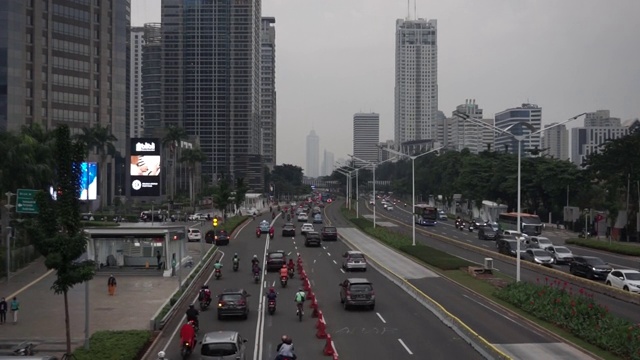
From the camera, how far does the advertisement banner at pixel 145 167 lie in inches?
2527

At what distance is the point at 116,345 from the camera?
25.2m

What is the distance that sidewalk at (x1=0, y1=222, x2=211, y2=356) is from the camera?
28.8 meters

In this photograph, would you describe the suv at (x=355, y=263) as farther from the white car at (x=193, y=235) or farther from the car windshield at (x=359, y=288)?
the white car at (x=193, y=235)

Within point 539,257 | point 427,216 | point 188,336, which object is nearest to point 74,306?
point 188,336

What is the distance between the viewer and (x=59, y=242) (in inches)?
917

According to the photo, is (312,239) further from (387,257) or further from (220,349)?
(220,349)

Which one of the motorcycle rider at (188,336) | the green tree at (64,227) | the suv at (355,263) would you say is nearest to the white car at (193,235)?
the suv at (355,263)

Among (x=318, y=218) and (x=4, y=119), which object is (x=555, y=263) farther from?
(x=4, y=119)

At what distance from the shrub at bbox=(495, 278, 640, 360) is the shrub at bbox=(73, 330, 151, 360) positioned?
1637 centimetres

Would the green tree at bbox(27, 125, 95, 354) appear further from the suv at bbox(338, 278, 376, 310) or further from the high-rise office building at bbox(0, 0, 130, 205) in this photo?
the high-rise office building at bbox(0, 0, 130, 205)

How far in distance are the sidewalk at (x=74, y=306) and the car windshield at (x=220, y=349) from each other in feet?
24.5

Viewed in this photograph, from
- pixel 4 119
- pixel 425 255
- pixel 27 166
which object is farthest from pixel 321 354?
pixel 4 119

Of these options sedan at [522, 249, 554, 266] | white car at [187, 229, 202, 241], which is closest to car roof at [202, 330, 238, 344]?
sedan at [522, 249, 554, 266]

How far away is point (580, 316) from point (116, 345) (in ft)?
57.6
